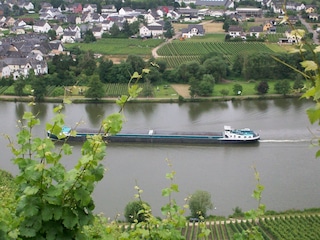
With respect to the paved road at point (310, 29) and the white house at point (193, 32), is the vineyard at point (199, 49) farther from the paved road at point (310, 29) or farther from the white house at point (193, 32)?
the paved road at point (310, 29)

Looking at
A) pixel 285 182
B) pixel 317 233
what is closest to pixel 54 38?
pixel 285 182

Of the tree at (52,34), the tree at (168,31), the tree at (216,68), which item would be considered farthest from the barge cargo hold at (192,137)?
the tree at (52,34)

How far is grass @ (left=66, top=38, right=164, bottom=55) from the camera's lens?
13.7 meters

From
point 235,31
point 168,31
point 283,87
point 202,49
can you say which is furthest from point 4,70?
point 235,31

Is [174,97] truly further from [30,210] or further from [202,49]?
[30,210]

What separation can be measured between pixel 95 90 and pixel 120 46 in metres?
5.34

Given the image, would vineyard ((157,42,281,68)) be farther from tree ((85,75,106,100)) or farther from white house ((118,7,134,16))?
white house ((118,7,134,16))

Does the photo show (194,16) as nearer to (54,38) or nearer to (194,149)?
(54,38)

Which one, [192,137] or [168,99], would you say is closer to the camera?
[192,137]

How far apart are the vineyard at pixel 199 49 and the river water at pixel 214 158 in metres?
3.75

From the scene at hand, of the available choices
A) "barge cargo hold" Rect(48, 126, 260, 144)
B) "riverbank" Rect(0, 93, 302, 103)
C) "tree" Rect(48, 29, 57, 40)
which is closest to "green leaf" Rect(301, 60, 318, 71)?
"barge cargo hold" Rect(48, 126, 260, 144)

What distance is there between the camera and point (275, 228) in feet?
16.0

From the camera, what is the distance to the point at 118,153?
23.4 ft

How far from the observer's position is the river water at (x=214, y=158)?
5.68 metres
